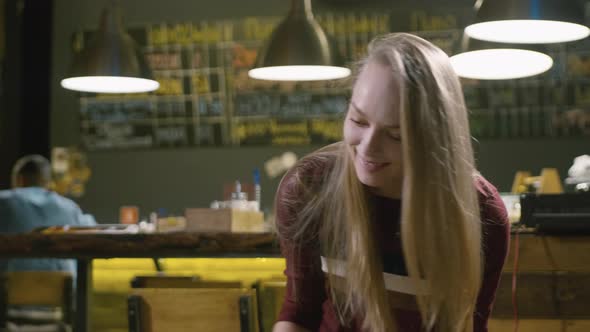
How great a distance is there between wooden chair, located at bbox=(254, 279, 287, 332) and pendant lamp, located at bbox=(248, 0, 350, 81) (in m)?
1.49

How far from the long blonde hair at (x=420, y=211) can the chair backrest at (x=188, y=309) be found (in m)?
1.16

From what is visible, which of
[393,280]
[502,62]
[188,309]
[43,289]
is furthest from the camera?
[502,62]

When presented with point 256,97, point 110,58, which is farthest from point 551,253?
point 256,97

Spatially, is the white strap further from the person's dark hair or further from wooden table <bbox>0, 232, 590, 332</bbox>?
the person's dark hair

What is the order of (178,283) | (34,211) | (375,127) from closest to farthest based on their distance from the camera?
(375,127) < (178,283) < (34,211)

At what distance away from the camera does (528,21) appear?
3.50 meters

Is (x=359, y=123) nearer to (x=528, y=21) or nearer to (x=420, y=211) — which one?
(x=420, y=211)

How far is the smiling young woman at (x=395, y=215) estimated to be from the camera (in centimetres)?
137

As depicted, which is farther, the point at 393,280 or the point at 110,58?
the point at 110,58

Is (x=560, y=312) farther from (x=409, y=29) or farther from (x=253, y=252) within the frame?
(x=409, y=29)

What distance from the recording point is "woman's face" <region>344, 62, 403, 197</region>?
4.46 ft

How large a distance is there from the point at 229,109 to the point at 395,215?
5095 mm

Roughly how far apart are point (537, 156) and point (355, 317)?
5.01 m

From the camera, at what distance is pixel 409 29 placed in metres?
6.27
